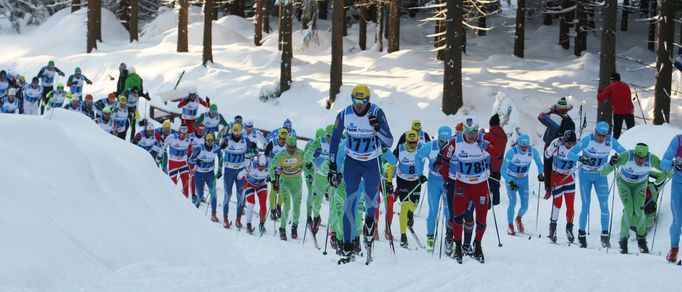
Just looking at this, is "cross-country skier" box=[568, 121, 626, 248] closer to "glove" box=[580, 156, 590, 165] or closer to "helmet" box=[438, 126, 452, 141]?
"glove" box=[580, 156, 590, 165]

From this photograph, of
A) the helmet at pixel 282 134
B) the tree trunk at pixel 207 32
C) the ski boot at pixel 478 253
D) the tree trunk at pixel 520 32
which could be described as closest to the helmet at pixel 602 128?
the ski boot at pixel 478 253

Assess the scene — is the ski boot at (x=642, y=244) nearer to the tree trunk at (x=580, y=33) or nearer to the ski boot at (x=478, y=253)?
the ski boot at (x=478, y=253)

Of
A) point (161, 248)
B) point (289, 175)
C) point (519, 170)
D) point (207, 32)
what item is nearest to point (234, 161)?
point (289, 175)

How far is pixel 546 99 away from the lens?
26.0m

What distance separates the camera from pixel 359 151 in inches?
380

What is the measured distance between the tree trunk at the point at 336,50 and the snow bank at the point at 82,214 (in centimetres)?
1596

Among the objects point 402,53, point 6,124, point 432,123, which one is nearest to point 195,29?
point 402,53

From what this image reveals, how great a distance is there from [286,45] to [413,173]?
15.2 meters

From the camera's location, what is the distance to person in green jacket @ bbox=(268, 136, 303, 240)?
14.6 metres

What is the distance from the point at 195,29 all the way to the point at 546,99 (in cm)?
2167

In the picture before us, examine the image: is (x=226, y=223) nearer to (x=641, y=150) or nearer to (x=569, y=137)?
(x=569, y=137)

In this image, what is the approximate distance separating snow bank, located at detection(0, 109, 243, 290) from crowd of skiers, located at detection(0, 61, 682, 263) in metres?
2.02

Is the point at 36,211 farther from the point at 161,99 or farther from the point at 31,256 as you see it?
the point at 161,99

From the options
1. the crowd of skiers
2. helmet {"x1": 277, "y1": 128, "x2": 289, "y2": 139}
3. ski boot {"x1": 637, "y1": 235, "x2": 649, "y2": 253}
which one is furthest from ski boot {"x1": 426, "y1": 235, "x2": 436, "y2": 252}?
helmet {"x1": 277, "y1": 128, "x2": 289, "y2": 139}
